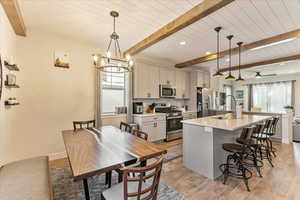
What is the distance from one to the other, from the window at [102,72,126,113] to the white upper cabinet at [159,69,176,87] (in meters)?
1.41

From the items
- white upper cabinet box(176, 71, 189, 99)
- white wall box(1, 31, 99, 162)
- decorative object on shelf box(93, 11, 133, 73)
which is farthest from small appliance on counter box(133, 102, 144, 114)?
white upper cabinet box(176, 71, 189, 99)

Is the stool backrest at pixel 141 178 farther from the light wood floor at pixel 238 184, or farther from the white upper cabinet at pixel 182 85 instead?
the white upper cabinet at pixel 182 85

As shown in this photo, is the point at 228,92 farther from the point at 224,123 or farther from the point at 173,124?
the point at 224,123

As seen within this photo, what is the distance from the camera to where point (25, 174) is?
5.40ft

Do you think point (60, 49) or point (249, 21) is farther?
point (60, 49)

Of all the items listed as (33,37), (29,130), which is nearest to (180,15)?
(33,37)

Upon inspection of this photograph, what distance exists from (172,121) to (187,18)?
3244 mm

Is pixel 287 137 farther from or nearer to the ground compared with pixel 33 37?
nearer to the ground

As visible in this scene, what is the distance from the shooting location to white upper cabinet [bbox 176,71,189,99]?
5.55 metres

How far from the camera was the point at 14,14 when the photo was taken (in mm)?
2150

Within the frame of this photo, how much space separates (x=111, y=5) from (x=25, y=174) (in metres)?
2.59

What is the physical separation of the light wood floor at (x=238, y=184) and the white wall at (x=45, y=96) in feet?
2.26

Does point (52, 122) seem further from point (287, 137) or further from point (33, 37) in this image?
point (287, 137)

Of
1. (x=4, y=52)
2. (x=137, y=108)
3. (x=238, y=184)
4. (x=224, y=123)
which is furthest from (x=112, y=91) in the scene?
(x=238, y=184)
